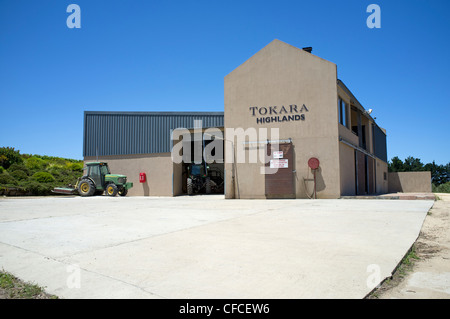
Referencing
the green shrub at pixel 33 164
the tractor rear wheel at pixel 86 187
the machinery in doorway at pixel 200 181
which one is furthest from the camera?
the green shrub at pixel 33 164

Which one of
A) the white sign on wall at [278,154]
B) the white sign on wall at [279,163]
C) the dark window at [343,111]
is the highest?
the dark window at [343,111]

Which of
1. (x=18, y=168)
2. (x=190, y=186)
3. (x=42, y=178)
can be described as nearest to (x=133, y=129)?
(x=190, y=186)

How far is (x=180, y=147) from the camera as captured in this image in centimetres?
2067

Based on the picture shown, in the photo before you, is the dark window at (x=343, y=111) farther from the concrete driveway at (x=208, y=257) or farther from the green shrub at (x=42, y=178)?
the green shrub at (x=42, y=178)

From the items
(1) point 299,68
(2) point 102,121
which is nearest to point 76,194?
(2) point 102,121

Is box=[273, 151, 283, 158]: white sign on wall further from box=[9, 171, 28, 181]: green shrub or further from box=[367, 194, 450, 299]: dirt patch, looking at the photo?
box=[9, 171, 28, 181]: green shrub

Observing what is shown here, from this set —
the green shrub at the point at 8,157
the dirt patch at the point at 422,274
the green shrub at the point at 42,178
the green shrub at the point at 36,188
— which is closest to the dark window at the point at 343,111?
the dirt patch at the point at 422,274

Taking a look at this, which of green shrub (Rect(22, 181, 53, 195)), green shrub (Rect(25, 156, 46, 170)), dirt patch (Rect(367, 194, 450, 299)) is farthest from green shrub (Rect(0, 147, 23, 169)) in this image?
dirt patch (Rect(367, 194, 450, 299))

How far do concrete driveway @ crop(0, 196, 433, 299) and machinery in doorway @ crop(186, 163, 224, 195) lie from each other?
13940mm

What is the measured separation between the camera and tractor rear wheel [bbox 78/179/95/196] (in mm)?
18587

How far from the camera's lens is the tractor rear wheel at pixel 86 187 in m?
18.6

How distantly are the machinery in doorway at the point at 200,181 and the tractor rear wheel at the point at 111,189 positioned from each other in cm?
416
